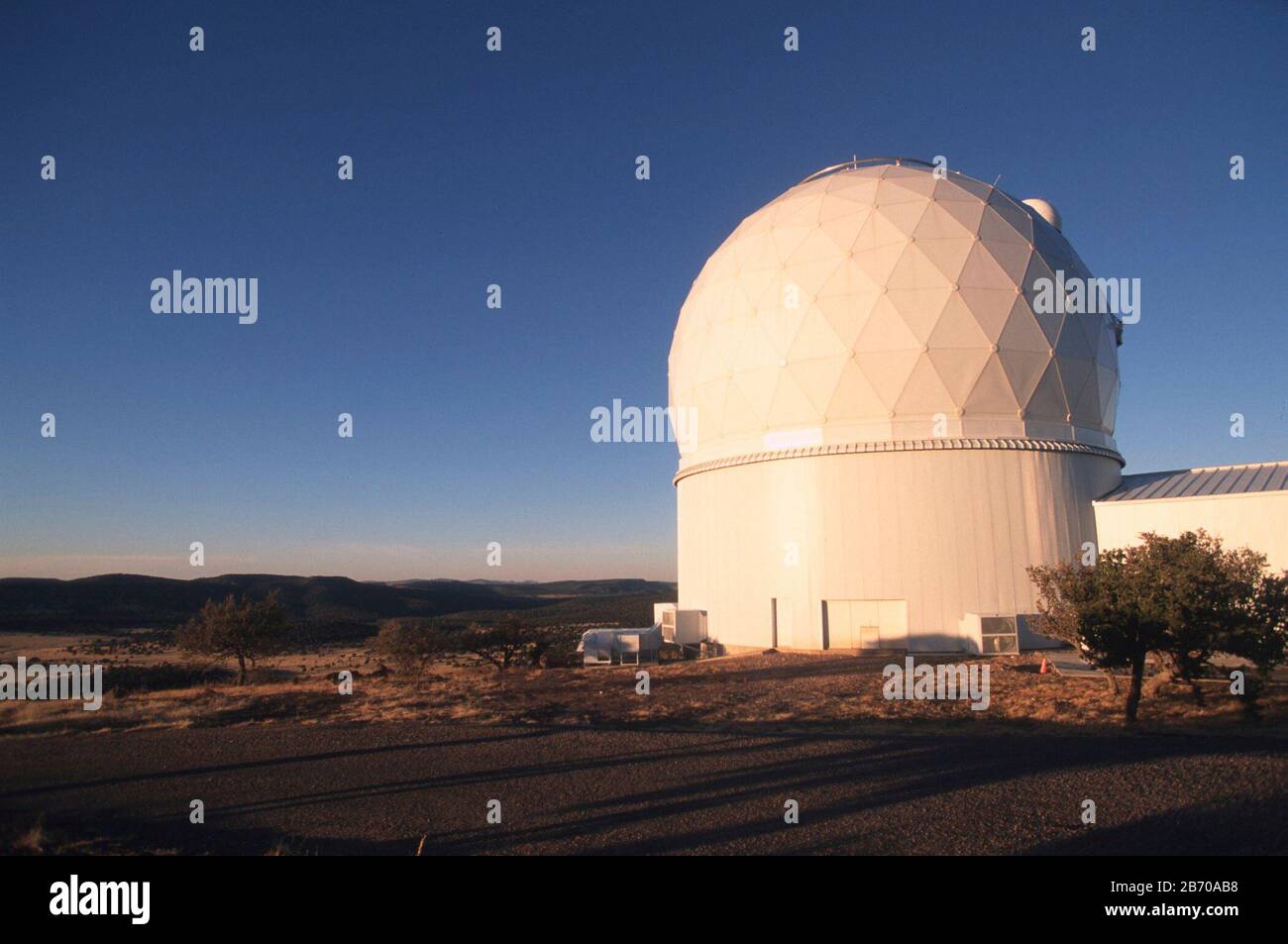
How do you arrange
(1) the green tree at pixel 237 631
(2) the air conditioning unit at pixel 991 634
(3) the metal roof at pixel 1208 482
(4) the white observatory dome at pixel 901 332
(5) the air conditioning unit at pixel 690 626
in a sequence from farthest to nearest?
(5) the air conditioning unit at pixel 690 626, (1) the green tree at pixel 237 631, (4) the white observatory dome at pixel 901 332, (2) the air conditioning unit at pixel 991 634, (3) the metal roof at pixel 1208 482

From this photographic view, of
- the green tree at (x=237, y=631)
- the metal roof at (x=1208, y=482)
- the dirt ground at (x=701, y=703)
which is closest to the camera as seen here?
the dirt ground at (x=701, y=703)

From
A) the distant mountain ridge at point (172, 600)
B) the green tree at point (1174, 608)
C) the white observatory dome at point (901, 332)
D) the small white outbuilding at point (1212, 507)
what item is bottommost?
the distant mountain ridge at point (172, 600)

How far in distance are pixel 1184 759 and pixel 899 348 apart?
1391 cm

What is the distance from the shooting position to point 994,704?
491 inches

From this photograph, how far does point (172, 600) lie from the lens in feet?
211

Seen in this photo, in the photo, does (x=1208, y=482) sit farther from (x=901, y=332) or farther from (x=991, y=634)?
(x=901, y=332)

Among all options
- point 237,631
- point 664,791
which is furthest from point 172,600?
point 664,791

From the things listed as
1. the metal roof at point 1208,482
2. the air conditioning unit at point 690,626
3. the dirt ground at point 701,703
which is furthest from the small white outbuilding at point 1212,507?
the air conditioning unit at point 690,626

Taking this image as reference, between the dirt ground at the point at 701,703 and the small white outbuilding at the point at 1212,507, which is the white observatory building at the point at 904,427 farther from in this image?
the dirt ground at the point at 701,703

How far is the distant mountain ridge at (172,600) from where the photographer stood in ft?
169

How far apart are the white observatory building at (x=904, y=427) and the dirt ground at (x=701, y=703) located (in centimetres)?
192

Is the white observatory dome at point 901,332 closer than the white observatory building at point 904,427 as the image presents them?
No
